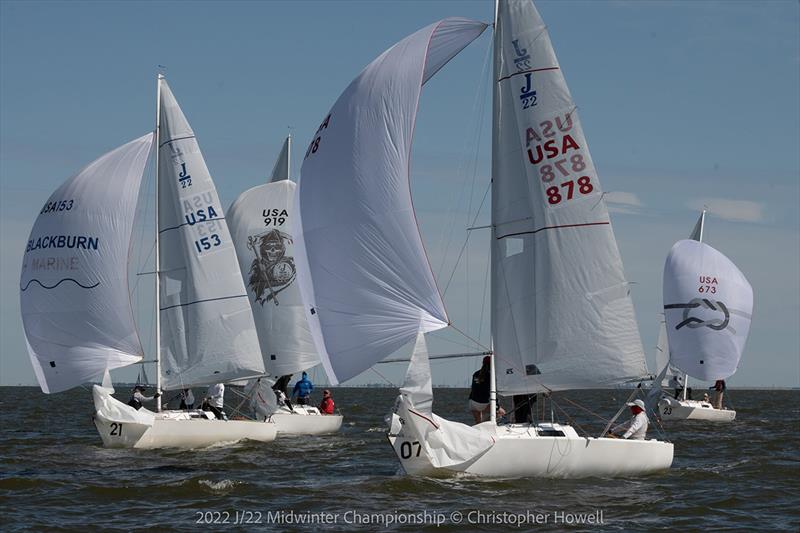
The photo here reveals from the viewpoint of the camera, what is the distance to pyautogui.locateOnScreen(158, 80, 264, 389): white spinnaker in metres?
28.0

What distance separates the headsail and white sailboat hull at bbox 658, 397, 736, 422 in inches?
676

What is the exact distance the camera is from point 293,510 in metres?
17.6

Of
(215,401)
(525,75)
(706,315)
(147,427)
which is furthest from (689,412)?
(525,75)

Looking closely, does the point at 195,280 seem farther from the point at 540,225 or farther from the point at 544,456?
the point at 544,456

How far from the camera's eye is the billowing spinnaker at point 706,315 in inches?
1582

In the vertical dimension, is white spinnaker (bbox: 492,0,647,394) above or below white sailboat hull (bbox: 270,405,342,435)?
above

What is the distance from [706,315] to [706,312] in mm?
101

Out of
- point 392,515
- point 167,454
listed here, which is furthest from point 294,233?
point 167,454

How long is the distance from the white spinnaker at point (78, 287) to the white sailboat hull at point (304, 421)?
21.7ft

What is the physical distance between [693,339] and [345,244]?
963 inches

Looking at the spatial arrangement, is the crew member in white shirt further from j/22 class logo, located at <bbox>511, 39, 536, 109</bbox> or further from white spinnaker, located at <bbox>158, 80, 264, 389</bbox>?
j/22 class logo, located at <bbox>511, 39, 536, 109</bbox>

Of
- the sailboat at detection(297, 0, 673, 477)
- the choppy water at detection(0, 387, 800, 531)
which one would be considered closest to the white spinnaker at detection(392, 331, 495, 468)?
the sailboat at detection(297, 0, 673, 477)

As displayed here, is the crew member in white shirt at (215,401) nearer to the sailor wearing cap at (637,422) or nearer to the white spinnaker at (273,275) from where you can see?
the white spinnaker at (273,275)

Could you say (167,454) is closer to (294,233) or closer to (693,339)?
(294,233)
